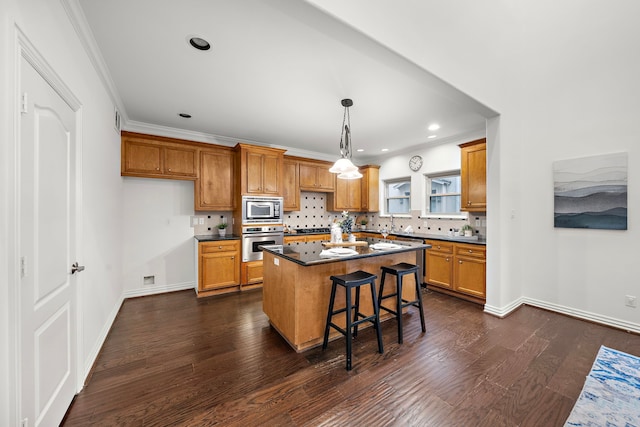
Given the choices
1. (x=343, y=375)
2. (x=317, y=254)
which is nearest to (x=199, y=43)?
(x=317, y=254)

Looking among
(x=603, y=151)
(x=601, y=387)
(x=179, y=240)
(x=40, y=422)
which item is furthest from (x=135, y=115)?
(x=603, y=151)

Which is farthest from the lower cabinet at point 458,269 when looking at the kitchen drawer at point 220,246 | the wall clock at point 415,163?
the kitchen drawer at point 220,246

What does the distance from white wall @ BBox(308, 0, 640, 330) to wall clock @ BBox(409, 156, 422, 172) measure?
187 cm

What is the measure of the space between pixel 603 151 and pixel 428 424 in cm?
363

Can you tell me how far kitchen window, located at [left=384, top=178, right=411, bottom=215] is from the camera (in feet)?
18.6

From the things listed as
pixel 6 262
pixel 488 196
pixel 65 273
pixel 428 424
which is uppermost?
pixel 488 196

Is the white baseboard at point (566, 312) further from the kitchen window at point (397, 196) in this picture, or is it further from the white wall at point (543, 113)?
the kitchen window at point (397, 196)

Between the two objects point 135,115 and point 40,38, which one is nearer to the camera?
point 40,38

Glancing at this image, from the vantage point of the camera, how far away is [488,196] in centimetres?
333

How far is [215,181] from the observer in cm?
441

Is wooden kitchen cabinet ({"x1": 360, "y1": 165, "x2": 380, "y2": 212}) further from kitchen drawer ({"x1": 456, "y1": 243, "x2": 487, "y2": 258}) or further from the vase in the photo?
the vase

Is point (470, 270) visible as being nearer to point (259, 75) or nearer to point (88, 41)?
point (259, 75)

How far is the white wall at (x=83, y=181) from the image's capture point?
1.06 m

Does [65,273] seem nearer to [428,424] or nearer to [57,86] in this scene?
[57,86]
